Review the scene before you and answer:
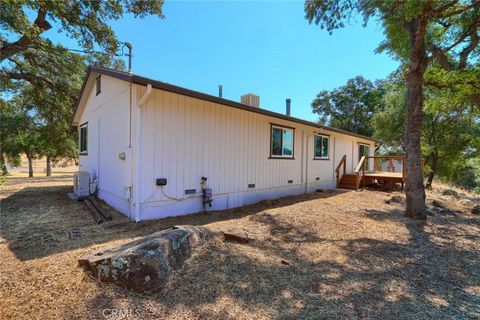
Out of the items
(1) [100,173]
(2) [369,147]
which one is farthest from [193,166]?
(2) [369,147]

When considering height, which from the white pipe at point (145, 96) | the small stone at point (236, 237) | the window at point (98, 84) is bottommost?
the small stone at point (236, 237)

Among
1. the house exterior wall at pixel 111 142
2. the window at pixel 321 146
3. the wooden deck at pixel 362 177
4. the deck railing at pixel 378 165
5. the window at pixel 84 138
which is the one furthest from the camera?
the wooden deck at pixel 362 177

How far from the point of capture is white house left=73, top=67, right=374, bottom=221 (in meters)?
5.45

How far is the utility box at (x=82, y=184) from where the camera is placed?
7.61 m

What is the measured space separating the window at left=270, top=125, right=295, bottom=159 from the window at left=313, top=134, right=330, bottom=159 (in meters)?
1.97

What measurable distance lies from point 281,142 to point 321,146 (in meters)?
3.19

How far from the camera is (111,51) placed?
37.4ft

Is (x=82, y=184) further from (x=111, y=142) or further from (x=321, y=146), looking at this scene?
(x=321, y=146)

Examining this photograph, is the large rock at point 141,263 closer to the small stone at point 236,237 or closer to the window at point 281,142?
the small stone at point 236,237

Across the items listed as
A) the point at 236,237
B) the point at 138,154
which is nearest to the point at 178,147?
the point at 138,154

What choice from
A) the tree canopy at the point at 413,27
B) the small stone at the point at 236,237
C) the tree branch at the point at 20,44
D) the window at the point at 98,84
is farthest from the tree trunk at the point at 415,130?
the tree branch at the point at 20,44

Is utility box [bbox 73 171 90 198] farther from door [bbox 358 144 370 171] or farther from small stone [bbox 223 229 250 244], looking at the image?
door [bbox 358 144 370 171]

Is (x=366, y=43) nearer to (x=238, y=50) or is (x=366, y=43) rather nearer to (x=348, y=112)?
(x=238, y=50)

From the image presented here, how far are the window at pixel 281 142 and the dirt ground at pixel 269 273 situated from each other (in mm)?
3519
